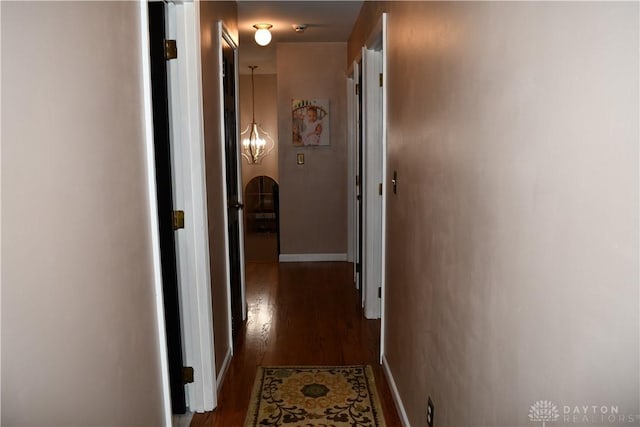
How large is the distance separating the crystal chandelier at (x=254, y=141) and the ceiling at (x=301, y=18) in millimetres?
2891

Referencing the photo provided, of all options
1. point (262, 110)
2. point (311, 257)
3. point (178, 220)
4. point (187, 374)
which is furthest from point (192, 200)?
point (262, 110)

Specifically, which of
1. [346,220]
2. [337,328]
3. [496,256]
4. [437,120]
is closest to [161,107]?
[437,120]

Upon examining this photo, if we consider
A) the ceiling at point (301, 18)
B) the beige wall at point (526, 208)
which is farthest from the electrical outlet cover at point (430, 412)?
the ceiling at point (301, 18)

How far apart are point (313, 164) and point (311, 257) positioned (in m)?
1.13

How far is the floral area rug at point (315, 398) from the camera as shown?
8.70 ft

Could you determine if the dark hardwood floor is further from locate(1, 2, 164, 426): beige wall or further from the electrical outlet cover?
locate(1, 2, 164, 426): beige wall

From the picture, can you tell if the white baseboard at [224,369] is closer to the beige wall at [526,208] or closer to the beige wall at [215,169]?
the beige wall at [215,169]

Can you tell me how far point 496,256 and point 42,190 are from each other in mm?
1058

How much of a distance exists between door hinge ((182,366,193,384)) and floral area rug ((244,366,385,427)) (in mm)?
357

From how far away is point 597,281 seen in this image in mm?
889

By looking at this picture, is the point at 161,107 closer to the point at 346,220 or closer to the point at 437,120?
the point at 437,120

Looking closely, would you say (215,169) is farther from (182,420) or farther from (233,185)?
(182,420)

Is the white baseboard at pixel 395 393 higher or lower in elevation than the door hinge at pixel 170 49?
lower

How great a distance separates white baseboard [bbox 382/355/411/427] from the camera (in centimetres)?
253
